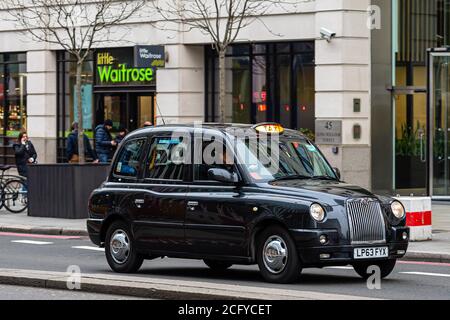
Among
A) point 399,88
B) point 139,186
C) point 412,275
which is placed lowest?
point 412,275

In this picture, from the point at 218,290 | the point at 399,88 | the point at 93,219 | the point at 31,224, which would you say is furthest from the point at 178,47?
the point at 218,290

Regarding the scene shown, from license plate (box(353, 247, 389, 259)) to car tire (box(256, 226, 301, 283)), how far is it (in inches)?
26.5

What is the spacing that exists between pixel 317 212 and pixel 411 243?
21.3 ft

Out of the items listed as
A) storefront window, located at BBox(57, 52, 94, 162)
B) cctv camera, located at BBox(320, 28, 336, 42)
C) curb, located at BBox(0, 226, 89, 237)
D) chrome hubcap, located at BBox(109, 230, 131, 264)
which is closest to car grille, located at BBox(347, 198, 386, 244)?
chrome hubcap, located at BBox(109, 230, 131, 264)

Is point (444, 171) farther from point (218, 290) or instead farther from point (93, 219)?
point (218, 290)

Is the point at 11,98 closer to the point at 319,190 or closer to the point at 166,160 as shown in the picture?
the point at 166,160

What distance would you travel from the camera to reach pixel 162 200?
14680 mm

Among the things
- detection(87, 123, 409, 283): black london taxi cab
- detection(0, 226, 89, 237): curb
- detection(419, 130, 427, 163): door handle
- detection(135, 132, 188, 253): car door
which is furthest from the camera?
detection(419, 130, 427, 163): door handle

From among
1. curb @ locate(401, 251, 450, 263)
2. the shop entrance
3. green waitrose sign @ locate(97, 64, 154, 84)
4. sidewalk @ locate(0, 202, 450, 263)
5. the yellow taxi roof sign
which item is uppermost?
green waitrose sign @ locate(97, 64, 154, 84)

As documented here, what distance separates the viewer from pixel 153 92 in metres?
33.0

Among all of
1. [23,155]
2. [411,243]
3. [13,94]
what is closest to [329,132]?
[23,155]

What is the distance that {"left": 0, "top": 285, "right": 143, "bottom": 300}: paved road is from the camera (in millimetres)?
12234

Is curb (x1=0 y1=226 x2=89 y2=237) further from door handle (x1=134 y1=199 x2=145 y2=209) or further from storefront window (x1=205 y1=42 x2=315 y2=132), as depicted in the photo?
storefront window (x1=205 y1=42 x2=315 y2=132)
